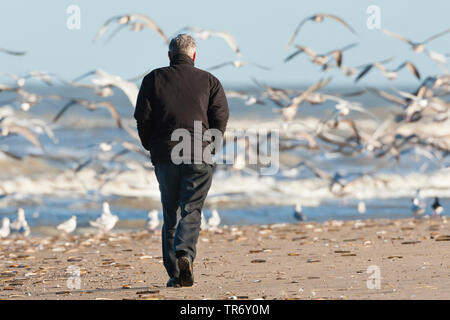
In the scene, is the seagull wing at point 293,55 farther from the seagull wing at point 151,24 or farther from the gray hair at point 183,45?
the gray hair at point 183,45

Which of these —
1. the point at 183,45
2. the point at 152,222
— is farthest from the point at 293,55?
the point at 183,45

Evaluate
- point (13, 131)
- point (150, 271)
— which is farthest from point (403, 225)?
point (13, 131)

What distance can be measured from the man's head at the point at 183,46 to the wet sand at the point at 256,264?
1482mm

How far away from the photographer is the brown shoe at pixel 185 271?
5.52 metres

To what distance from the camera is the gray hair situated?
5.58 m

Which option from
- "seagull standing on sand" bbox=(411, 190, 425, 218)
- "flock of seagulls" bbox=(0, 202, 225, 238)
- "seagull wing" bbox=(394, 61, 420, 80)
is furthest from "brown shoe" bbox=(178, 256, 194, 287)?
"seagull wing" bbox=(394, 61, 420, 80)

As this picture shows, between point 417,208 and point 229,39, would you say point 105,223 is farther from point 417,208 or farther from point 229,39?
point 229,39

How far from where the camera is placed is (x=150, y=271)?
673 centimetres

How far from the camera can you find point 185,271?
555cm

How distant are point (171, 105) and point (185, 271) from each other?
103 centimetres

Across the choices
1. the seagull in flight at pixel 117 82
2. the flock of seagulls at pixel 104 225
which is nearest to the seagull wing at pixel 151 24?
the seagull in flight at pixel 117 82

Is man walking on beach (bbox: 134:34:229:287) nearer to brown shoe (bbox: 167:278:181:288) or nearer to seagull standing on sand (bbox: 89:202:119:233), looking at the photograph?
brown shoe (bbox: 167:278:181:288)

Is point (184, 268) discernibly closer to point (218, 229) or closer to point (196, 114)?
point (196, 114)
